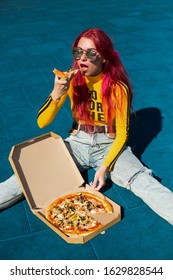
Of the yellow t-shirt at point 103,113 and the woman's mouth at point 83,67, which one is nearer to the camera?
the woman's mouth at point 83,67

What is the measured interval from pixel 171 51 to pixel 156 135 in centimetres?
348

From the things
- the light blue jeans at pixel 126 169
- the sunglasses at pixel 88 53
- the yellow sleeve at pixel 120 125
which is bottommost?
the light blue jeans at pixel 126 169

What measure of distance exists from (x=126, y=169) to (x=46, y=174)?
738 mm

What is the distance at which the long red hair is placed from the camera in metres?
2.72

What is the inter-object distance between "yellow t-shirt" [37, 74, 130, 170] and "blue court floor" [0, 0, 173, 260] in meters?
0.49

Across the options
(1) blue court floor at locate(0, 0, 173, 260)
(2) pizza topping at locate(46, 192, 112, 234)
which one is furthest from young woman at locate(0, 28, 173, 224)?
(1) blue court floor at locate(0, 0, 173, 260)

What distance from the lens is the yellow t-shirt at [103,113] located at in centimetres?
296

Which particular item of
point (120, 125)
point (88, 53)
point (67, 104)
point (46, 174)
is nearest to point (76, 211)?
point (46, 174)

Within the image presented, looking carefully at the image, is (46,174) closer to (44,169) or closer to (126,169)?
(44,169)

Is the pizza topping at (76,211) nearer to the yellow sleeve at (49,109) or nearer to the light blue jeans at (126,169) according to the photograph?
the light blue jeans at (126,169)

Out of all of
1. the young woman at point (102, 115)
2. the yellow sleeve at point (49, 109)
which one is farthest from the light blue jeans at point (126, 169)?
the yellow sleeve at point (49, 109)

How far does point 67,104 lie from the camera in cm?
511


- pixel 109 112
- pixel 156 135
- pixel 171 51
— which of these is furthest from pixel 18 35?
pixel 109 112

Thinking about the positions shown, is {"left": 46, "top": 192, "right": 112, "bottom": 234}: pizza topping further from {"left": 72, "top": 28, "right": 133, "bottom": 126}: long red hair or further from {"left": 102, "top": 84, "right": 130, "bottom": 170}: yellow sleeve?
{"left": 72, "top": 28, "right": 133, "bottom": 126}: long red hair
